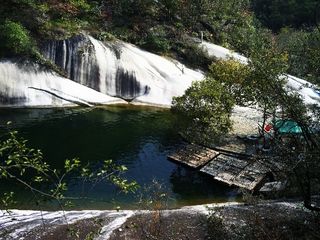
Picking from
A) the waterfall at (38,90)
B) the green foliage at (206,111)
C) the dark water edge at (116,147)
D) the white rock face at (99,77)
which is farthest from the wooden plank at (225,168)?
the waterfall at (38,90)

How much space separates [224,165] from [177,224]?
8.44 m

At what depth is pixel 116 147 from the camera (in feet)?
83.2

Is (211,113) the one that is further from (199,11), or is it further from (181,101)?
(199,11)

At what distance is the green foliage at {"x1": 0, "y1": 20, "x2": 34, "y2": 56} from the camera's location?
32.2 m

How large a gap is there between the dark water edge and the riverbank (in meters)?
1.92

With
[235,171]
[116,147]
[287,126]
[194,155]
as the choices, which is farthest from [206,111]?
[287,126]

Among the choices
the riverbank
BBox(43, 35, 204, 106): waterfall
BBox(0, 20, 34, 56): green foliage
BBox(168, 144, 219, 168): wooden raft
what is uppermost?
BBox(0, 20, 34, 56): green foliage

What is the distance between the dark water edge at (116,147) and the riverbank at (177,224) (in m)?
1.92

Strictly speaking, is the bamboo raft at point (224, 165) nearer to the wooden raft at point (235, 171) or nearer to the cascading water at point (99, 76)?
the wooden raft at point (235, 171)

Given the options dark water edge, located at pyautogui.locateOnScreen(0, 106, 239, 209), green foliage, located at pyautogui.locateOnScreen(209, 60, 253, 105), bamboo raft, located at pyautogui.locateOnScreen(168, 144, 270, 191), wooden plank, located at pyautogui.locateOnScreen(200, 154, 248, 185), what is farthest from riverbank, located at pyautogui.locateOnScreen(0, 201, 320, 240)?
green foliage, located at pyautogui.locateOnScreen(209, 60, 253, 105)

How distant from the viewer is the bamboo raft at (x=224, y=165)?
68.4 ft

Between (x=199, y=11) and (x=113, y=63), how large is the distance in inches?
470

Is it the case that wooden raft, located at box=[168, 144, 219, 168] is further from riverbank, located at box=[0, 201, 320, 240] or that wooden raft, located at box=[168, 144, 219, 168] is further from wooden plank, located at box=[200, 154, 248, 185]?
riverbank, located at box=[0, 201, 320, 240]

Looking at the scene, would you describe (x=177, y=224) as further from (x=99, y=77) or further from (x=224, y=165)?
(x=99, y=77)
